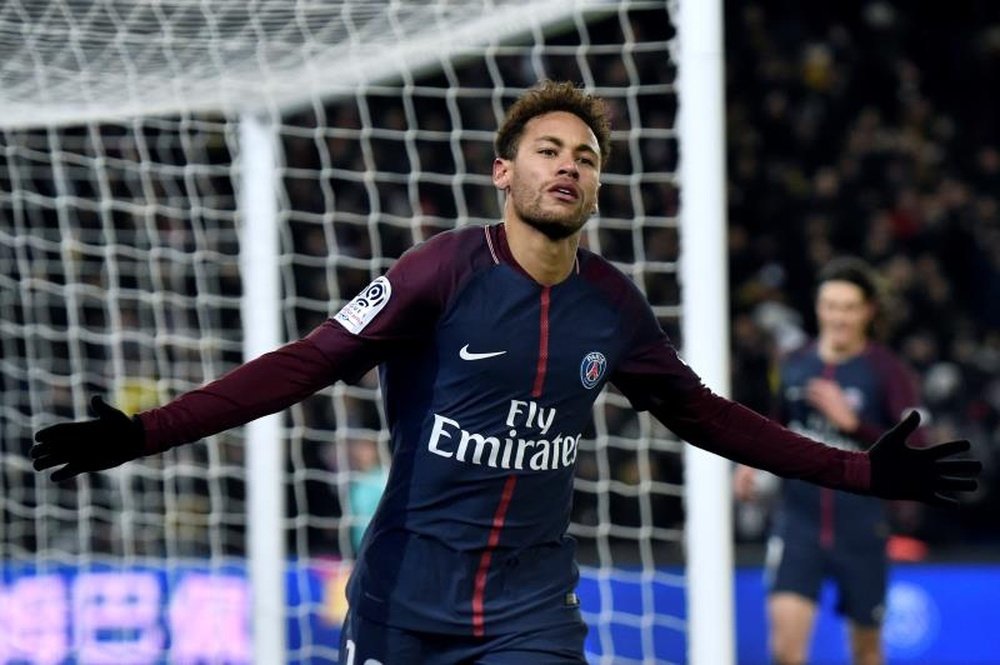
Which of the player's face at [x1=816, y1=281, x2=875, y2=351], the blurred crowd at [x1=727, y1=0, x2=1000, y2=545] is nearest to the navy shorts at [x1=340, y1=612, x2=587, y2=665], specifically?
the player's face at [x1=816, y1=281, x2=875, y2=351]

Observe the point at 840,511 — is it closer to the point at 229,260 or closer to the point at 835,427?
the point at 835,427

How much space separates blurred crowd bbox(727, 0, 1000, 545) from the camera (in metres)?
11.4

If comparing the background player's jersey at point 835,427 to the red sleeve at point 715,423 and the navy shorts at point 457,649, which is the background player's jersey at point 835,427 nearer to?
the red sleeve at point 715,423

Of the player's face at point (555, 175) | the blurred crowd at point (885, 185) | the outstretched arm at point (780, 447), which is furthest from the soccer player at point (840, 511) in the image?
the blurred crowd at point (885, 185)

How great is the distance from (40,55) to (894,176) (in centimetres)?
881

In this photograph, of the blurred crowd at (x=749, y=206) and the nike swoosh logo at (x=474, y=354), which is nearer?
the nike swoosh logo at (x=474, y=354)

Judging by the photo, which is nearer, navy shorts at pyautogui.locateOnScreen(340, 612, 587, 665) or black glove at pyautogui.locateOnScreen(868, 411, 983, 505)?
navy shorts at pyautogui.locateOnScreen(340, 612, 587, 665)

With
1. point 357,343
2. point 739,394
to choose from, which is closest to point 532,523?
point 357,343

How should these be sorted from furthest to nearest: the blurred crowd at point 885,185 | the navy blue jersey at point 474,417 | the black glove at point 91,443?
the blurred crowd at point 885,185
the navy blue jersey at point 474,417
the black glove at point 91,443

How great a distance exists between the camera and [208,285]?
1021 cm

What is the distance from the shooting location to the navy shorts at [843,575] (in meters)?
6.70

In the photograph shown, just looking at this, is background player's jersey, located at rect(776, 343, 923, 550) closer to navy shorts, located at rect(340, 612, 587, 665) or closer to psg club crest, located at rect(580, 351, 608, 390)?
psg club crest, located at rect(580, 351, 608, 390)

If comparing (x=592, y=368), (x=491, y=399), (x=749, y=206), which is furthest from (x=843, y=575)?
(x=749, y=206)

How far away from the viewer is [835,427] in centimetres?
661
